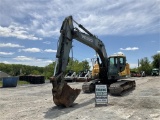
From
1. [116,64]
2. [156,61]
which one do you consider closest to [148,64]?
[156,61]

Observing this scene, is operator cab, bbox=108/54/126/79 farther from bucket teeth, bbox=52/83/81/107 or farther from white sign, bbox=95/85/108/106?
bucket teeth, bbox=52/83/81/107

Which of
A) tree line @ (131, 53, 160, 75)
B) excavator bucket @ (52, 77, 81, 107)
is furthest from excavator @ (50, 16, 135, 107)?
tree line @ (131, 53, 160, 75)

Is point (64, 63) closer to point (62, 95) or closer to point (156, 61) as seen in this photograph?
point (62, 95)

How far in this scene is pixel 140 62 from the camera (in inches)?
4355

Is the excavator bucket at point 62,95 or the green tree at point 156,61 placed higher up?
the green tree at point 156,61

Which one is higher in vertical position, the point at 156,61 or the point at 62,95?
the point at 156,61

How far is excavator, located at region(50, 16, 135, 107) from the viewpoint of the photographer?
1255 cm

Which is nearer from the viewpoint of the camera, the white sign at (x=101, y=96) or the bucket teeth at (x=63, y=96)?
the bucket teeth at (x=63, y=96)

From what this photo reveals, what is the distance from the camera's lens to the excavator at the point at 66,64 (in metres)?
12.6

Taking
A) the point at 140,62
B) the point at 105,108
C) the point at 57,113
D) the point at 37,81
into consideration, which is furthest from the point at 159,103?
the point at 140,62

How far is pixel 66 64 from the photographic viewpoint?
13219mm

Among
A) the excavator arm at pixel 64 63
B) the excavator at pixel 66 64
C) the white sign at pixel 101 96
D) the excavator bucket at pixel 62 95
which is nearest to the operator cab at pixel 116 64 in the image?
the excavator at pixel 66 64

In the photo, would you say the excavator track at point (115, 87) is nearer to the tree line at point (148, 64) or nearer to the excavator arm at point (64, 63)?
the excavator arm at point (64, 63)

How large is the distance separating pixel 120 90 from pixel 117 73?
9.51 ft
